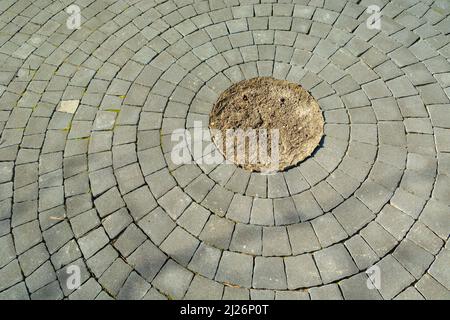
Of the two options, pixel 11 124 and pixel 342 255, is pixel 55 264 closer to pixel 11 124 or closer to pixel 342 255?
pixel 11 124

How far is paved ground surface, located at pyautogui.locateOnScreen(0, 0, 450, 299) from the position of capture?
3.14 m

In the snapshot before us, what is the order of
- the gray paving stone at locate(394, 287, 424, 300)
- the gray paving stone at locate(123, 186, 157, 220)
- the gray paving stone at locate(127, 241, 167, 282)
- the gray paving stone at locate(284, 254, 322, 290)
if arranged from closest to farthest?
1. the gray paving stone at locate(394, 287, 424, 300)
2. the gray paving stone at locate(284, 254, 322, 290)
3. the gray paving stone at locate(127, 241, 167, 282)
4. the gray paving stone at locate(123, 186, 157, 220)

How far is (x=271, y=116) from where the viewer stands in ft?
13.6

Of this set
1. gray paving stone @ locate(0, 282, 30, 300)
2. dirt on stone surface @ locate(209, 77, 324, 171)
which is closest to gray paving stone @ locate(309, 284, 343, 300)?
dirt on stone surface @ locate(209, 77, 324, 171)

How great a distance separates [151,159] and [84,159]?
76 cm

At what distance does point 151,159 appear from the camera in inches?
152

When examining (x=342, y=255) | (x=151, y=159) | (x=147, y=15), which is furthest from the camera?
(x=147, y=15)

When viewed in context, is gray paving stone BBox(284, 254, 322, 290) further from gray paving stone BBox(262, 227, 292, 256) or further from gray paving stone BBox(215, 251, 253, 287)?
gray paving stone BBox(215, 251, 253, 287)

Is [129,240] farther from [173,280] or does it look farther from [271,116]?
[271,116]

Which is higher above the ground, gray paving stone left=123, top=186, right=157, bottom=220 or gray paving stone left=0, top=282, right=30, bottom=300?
gray paving stone left=123, top=186, right=157, bottom=220

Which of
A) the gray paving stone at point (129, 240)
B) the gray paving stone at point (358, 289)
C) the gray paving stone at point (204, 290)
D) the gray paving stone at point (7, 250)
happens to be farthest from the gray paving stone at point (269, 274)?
the gray paving stone at point (7, 250)

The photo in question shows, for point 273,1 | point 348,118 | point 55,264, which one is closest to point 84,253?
point 55,264

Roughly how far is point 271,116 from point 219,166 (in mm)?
941

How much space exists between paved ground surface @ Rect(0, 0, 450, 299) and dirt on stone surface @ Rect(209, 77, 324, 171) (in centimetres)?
14
